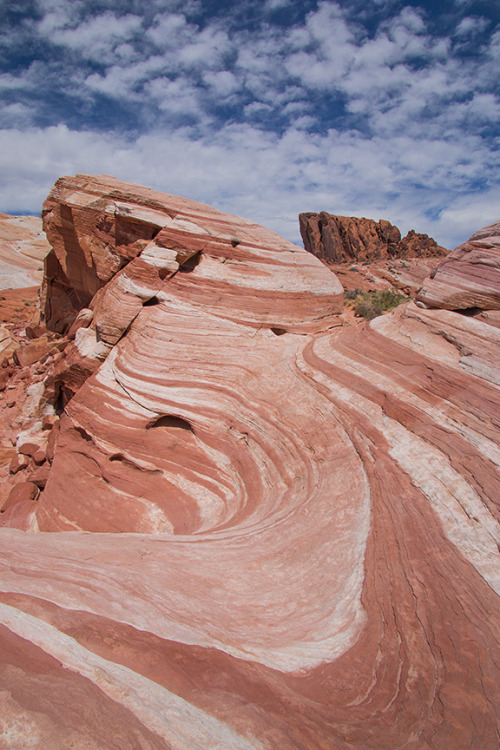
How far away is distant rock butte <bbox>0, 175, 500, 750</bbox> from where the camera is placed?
202 cm

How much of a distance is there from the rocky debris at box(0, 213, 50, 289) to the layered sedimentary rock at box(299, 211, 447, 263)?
4300cm

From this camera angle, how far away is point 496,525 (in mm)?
3457

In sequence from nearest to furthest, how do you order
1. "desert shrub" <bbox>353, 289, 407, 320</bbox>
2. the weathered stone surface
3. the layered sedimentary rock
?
1. the weathered stone surface
2. "desert shrub" <bbox>353, 289, 407, 320</bbox>
3. the layered sedimentary rock

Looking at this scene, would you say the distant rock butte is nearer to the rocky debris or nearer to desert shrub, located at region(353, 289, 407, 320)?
desert shrub, located at region(353, 289, 407, 320)

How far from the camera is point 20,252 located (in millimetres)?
42469

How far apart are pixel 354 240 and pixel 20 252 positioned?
51361 mm

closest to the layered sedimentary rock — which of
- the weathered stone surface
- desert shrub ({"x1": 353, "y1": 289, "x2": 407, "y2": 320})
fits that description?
desert shrub ({"x1": 353, "y1": 289, "x2": 407, "y2": 320})

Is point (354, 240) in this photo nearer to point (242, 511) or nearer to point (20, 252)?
point (20, 252)

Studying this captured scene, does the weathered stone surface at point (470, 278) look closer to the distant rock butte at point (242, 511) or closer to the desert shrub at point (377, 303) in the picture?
the distant rock butte at point (242, 511)

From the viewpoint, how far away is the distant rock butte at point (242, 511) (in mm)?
2020

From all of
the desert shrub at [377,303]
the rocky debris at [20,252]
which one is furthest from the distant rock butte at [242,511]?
the rocky debris at [20,252]

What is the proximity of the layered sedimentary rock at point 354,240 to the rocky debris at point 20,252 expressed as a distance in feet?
141

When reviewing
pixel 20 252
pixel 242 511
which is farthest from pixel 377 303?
pixel 20 252

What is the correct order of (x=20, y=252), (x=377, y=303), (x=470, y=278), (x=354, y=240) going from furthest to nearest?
1. (x=354, y=240)
2. (x=20, y=252)
3. (x=377, y=303)
4. (x=470, y=278)
